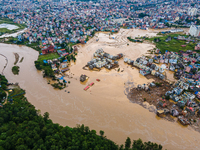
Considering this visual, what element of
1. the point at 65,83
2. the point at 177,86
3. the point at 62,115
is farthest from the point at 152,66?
the point at 62,115

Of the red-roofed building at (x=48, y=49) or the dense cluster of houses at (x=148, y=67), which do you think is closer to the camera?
the dense cluster of houses at (x=148, y=67)

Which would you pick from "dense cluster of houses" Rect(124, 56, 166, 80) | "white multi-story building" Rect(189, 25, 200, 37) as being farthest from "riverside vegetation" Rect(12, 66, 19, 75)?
"white multi-story building" Rect(189, 25, 200, 37)

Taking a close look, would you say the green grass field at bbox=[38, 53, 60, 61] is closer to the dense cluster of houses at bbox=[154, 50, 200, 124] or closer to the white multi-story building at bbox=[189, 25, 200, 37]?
the dense cluster of houses at bbox=[154, 50, 200, 124]

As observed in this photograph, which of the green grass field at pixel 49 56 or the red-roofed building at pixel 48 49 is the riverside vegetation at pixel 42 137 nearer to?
the green grass field at pixel 49 56

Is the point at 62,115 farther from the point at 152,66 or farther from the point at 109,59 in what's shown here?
the point at 152,66

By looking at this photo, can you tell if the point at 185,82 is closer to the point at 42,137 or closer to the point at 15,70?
the point at 42,137

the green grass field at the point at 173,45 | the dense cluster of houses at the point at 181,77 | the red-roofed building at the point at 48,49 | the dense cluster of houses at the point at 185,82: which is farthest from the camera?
the green grass field at the point at 173,45

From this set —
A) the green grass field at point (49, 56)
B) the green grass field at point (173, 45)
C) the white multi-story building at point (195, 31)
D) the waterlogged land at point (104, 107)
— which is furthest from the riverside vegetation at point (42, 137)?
the white multi-story building at point (195, 31)

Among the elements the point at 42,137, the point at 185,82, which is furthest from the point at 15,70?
the point at 185,82
